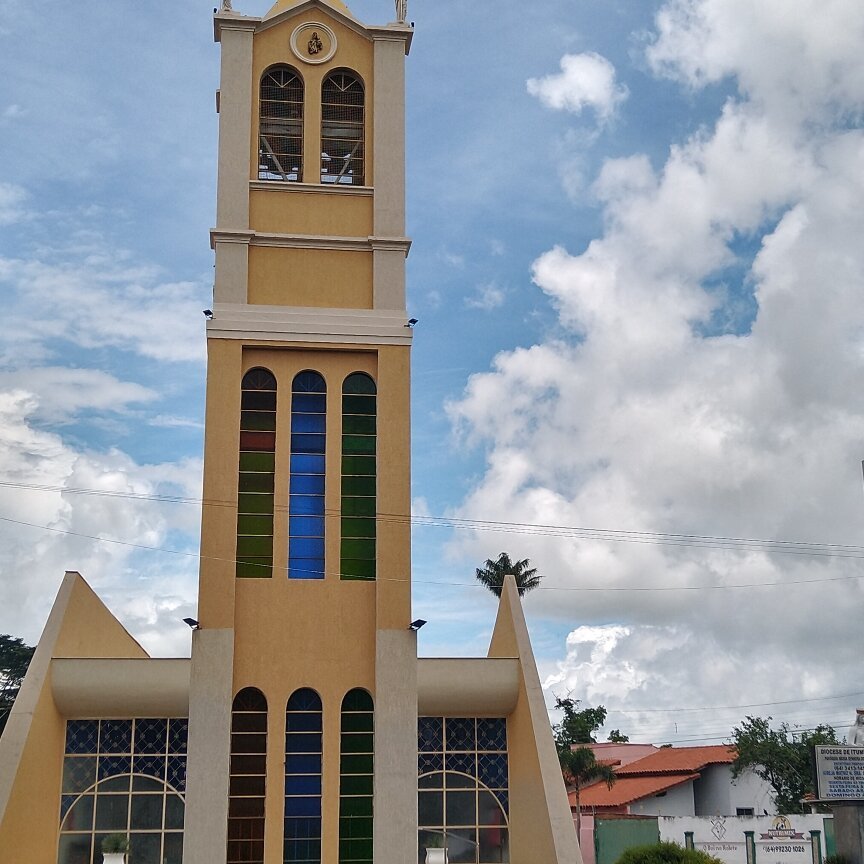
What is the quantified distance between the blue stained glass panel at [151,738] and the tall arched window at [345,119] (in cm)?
1089

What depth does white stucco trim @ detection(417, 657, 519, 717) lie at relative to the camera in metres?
22.3

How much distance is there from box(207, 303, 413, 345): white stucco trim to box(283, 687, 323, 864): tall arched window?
6.34 meters

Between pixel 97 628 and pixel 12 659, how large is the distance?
29844 mm

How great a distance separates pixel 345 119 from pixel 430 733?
475 inches

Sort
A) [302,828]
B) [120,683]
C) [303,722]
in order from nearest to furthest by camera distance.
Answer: [302,828] → [303,722] → [120,683]

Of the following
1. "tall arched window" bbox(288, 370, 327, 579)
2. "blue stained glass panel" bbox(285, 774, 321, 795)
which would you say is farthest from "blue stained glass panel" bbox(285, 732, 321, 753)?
"tall arched window" bbox(288, 370, 327, 579)

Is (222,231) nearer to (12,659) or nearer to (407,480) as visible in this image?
(407,480)

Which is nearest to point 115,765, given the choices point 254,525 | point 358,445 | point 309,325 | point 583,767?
point 254,525

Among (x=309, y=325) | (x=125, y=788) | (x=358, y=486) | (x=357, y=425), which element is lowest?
(x=125, y=788)

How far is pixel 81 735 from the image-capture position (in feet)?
72.1

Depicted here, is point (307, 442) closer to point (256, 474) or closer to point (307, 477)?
point (307, 477)

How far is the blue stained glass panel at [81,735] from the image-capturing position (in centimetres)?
2194

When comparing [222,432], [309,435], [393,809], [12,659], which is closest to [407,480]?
[309,435]

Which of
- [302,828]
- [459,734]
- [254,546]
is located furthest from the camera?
[459,734]
